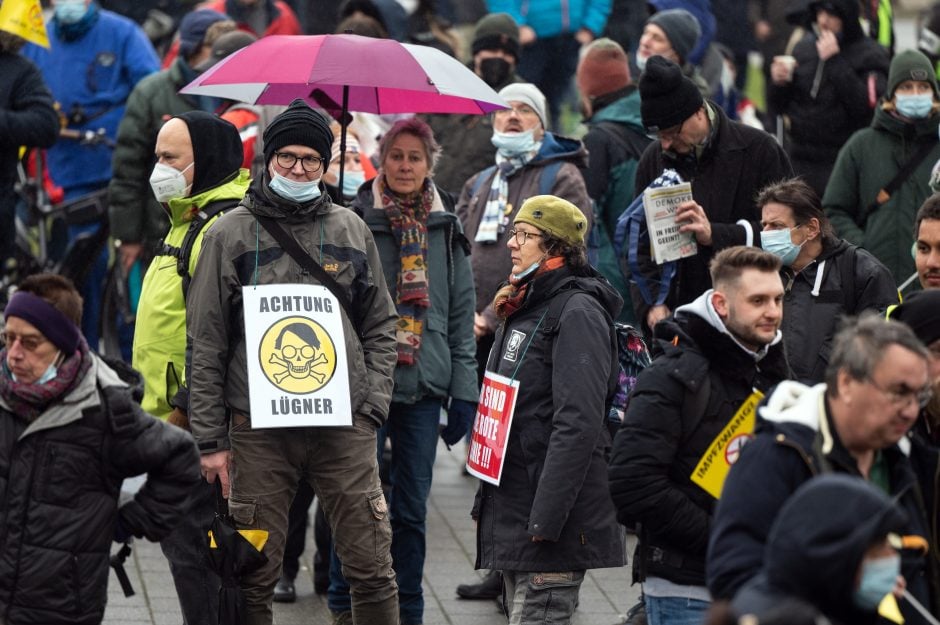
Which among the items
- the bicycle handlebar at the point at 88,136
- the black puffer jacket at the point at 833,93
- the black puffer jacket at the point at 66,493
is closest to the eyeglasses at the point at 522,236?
the black puffer jacket at the point at 66,493

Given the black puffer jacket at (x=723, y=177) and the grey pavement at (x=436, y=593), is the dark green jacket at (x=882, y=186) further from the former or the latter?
the grey pavement at (x=436, y=593)

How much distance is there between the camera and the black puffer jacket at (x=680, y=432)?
5.43 m

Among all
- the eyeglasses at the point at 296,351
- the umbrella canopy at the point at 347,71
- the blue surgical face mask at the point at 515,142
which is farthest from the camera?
Result: the blue surgical face mask at the point at 515,142

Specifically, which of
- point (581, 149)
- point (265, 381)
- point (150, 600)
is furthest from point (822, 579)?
point (581, 149)

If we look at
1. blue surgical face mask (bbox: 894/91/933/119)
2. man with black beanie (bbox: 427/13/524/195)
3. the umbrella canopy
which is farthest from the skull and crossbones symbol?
blue surgical face mask (bbox: 894/91/933/119)

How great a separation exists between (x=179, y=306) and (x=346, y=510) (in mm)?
1089

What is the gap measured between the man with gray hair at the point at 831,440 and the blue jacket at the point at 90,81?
25.5ft

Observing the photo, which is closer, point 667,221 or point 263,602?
point 263,602

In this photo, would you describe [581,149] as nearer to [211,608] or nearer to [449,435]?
[449,435]

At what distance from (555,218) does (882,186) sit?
309 centimetres

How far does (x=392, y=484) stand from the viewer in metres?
7.80

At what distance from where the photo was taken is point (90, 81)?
11.6 metres

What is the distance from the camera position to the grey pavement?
311 inches

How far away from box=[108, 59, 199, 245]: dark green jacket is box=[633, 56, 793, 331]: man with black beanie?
3.30m
